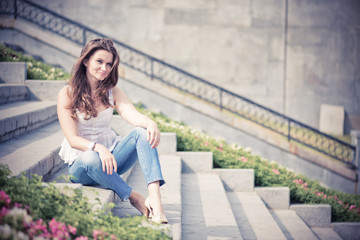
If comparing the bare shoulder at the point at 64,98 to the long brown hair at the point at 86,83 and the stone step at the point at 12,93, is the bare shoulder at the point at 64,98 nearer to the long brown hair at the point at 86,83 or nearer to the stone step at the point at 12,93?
the long brown hair at the point at 86,83

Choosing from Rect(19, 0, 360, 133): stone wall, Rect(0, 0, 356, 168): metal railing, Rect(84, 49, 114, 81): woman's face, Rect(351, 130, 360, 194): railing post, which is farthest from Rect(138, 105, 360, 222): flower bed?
Rect(19, 0, 360, 133): stone wall

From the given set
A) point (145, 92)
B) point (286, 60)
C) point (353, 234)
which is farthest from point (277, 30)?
point (353, 234)

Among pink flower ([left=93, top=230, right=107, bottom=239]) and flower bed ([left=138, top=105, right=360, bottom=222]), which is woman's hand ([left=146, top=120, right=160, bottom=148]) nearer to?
pink flower ([left=93, top=230, right=107, bottom=239])

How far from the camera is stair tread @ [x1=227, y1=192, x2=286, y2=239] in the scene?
176 inches

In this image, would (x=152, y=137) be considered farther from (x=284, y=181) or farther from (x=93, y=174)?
(x=284, y=181)

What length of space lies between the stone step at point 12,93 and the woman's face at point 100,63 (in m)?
2.84

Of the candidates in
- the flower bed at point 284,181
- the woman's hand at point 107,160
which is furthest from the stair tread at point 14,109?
the flower bed at point 284,181

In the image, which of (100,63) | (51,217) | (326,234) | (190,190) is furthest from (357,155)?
(51,217)

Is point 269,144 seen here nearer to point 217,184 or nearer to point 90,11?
point 217,184

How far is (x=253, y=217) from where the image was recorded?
5086mm

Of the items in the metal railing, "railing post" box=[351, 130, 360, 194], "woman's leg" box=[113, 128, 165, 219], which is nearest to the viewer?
"woman's leg" box=[113, 128, 165, 219]

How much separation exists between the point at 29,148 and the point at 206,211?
218 centimetres

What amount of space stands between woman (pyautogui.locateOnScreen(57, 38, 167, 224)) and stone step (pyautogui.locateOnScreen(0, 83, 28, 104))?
2745 mm

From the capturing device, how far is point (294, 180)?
7.09 meters
